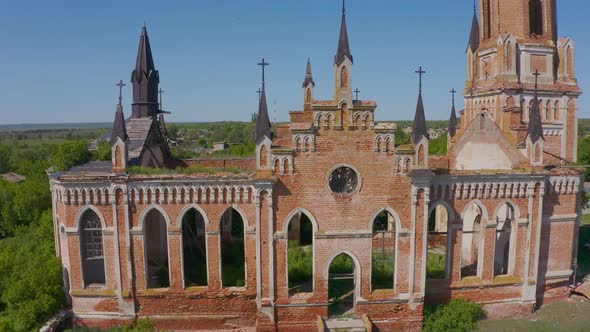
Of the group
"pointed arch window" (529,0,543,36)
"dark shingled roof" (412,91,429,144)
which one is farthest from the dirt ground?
"pointed arch window" (529,0,543,36)

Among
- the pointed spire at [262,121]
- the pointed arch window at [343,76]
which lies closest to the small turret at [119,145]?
the pointed spire at [262,121]

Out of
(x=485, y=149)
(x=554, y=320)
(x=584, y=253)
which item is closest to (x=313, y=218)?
(x=485, y=149)

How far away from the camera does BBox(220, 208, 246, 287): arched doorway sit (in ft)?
67.1

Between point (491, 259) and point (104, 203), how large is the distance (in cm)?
1519

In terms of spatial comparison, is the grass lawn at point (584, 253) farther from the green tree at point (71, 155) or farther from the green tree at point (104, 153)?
the green tree at point (71, 155)

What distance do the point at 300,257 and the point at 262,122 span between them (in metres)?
10.2

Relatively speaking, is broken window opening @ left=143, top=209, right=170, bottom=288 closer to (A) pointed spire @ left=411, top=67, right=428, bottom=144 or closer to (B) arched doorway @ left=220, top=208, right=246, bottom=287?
(B) arched doorway @ left=220, top=208, right=246, bottom=287

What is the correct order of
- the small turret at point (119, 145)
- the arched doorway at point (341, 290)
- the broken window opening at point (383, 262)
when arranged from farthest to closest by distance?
the broken window opening at point (383, 262) < the arched doorway at point (341, 290) < the small turret at point (119, 145)

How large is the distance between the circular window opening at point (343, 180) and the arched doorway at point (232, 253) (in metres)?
5.96

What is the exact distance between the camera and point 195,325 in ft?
56.9

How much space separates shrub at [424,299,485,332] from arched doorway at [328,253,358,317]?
2997 millimetres

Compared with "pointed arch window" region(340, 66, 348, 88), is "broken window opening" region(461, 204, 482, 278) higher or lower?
lower

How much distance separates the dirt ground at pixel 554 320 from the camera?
1802 cm

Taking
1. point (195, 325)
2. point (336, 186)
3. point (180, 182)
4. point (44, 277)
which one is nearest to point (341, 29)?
point (336, 186)
